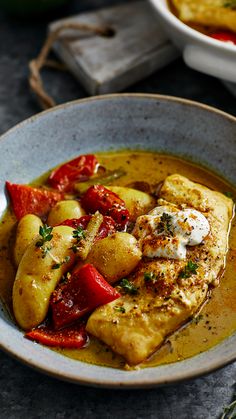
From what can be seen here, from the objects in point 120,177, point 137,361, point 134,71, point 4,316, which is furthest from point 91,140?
point 137,361

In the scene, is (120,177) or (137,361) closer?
(137,361)

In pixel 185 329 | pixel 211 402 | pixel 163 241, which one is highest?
pixel 163 241

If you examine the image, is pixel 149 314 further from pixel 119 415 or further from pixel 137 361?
pixel 119 415

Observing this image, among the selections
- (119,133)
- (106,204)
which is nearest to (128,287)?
(106,204)

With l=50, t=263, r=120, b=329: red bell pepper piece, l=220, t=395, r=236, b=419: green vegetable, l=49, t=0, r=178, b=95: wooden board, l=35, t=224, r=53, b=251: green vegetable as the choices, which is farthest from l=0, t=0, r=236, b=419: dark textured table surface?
l=49, t=0, r=178, b=95: wooden board

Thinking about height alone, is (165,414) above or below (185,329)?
below

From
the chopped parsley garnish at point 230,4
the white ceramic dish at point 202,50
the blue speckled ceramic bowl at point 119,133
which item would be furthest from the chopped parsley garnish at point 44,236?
the chopped parsley garnish at point 230,4

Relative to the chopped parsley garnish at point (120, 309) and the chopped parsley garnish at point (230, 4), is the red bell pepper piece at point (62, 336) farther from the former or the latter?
the chopped parsley garnish at point (230, 4)
